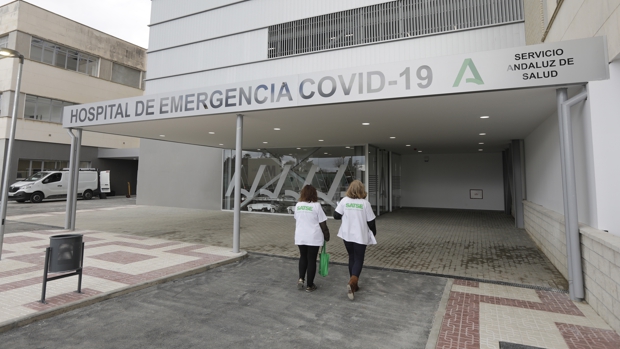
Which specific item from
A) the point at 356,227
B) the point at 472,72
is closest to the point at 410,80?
the point at 472,72

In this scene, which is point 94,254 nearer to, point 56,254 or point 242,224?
point 56,254

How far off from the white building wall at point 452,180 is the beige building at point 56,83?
20762 millimetres

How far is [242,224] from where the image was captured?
1200 centimetres

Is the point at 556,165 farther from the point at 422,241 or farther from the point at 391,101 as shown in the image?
the point at 391,101

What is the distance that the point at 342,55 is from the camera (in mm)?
14133

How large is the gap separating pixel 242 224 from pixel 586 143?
1021 centimetres

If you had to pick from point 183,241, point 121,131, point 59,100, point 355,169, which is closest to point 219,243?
point 183,241

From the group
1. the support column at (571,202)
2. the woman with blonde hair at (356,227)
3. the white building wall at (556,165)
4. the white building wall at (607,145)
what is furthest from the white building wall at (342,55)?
the woman with blonde hair at (356,227)

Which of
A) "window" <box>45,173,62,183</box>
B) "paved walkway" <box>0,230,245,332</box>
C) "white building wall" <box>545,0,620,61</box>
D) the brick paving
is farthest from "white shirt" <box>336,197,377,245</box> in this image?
"window" <box>45,173,62,183</box>

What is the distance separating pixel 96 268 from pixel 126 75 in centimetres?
2939

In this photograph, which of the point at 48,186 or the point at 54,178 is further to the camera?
the point at 54,178

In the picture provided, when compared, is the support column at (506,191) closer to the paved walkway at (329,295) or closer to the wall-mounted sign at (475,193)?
the wall-mounted sign at (475,193)

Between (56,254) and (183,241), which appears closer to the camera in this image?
(56,254)

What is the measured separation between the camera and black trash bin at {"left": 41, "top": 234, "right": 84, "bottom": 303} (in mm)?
4184
